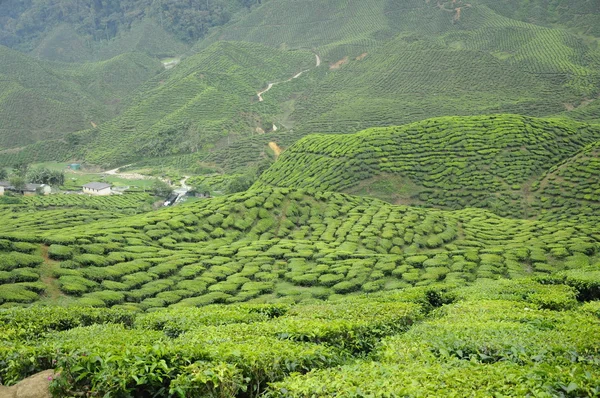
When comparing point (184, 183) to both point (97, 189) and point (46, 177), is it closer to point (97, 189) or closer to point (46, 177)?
point (97, 189)

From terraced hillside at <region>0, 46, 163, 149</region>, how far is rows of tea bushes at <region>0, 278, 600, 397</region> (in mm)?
104221

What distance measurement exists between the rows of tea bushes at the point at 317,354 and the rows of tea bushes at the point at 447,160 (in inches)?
1458

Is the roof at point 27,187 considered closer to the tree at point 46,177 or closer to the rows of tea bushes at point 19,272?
the tree at point 46,177

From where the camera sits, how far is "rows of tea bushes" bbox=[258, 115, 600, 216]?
165 feet

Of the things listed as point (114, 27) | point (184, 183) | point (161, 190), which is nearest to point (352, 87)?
point (184, 183)

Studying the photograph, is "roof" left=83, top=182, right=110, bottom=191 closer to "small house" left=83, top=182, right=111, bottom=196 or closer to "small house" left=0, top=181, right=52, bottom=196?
"small house" left=83, top=182, right=111, bottom=196

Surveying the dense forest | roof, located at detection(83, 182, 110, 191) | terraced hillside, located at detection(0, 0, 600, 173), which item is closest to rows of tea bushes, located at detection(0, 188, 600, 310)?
roof, located at detection(83, 182, 110, 191)

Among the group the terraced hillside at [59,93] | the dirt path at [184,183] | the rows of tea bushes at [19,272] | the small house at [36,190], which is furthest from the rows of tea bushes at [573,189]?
the terraced hillside at [59,93]

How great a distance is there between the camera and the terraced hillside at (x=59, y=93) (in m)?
104

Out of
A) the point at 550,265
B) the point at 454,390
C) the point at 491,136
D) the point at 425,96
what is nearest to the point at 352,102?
the point at 425,96

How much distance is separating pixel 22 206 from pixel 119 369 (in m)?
54.0

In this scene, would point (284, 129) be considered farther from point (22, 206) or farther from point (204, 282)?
point (204, 282)

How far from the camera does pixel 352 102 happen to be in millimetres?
96125

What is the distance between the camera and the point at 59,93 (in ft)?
388
